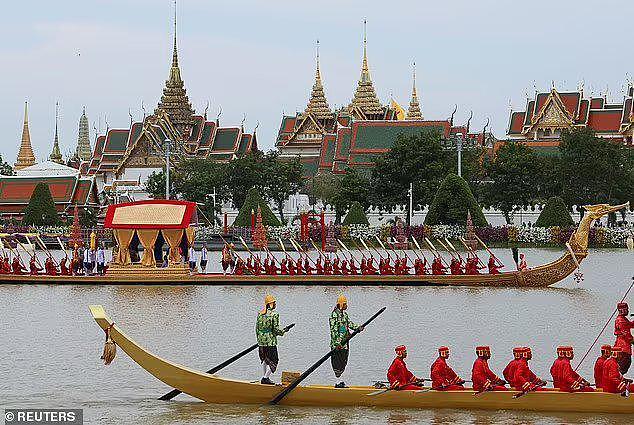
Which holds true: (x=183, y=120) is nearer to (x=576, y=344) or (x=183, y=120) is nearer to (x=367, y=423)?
(x=576, y=344)

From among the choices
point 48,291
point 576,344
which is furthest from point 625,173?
point 576,344

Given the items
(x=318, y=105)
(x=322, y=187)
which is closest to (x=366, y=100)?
(x=318, y=105)

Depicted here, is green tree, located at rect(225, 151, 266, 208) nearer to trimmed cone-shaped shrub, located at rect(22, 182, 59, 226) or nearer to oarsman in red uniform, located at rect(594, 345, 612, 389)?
trimmed cone-shaped shrub, located at rect(22, 182, 59, 226)

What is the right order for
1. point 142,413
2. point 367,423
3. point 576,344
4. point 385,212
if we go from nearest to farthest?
1. point 367,423
2. point 142,413
3. point 576,344
4. point 385,212

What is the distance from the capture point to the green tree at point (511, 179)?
205 feet

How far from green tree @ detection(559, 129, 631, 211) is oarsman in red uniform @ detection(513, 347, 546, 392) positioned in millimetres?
48057

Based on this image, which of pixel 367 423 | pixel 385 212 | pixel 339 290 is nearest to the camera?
pixel 367 423

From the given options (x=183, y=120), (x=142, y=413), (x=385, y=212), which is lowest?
(x=142, y=413)

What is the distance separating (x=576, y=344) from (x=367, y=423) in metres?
9.64

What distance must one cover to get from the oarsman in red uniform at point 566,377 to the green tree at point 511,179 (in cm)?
4759

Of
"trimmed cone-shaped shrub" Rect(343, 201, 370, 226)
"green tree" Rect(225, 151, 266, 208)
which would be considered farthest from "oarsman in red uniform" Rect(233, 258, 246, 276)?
"green tree" Rect(225, 151, 266, 208)

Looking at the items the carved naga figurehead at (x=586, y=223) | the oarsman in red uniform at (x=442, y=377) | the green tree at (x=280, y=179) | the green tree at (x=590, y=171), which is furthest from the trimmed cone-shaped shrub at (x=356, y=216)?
the oarsman in red uniform at (x=442, y=377)

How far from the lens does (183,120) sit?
94.1 meters

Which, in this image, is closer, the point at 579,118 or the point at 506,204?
the point at 506,204
